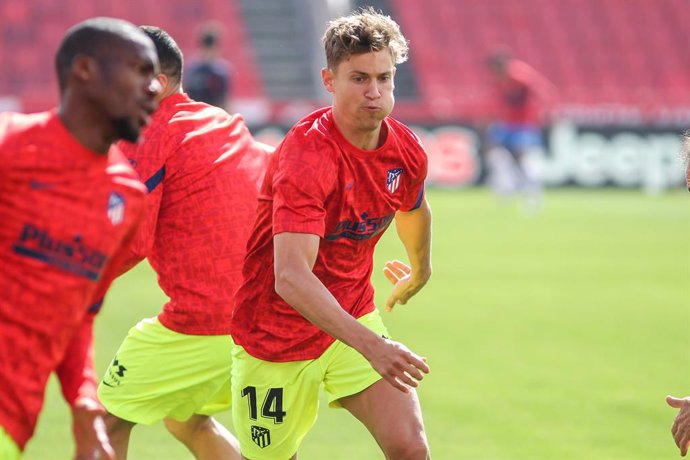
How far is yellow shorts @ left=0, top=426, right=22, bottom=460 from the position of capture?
3.49m

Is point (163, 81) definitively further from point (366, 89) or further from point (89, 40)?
point (89, 40)

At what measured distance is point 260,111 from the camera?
27.1 meters

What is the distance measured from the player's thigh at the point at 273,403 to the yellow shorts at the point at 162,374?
340 millimetres

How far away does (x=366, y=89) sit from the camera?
467cm

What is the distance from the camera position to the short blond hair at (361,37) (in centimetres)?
468

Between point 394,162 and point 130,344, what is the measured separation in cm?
149

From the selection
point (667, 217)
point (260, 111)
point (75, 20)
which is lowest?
point (667, 217)

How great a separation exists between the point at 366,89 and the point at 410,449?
145cm

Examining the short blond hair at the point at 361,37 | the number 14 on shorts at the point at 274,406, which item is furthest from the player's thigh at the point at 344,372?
the short blond hair at the point at 361,37

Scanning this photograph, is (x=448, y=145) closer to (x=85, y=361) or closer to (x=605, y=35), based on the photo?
(x=605, y=35)

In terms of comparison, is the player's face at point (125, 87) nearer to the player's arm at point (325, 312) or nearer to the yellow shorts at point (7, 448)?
the yellow shorts at point (7, 448)

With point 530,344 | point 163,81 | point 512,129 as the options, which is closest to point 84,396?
point 163,81

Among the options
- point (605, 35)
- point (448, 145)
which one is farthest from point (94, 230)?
point (605, 35)

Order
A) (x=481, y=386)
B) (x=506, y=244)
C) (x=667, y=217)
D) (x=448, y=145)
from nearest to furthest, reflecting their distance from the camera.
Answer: (x=481, y=386)
(x=506, y=244)
(x=667, y=217)
(x=448, y=145)
